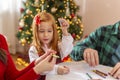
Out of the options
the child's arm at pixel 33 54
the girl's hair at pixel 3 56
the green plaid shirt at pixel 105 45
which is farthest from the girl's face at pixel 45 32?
the girl's hair at pixel 3 56

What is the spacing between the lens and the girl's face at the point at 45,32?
163 centimetres

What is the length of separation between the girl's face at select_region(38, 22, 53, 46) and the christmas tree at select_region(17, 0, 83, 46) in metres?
1.26

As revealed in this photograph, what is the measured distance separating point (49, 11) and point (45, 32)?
1.35 metres

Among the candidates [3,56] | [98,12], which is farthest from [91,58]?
[98,12]

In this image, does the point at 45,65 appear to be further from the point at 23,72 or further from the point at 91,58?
the point at 91,58

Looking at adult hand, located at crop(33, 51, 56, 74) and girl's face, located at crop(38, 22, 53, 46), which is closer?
adult hand, located at crop(33, 51, 56, 74)

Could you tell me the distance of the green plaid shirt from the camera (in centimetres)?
139

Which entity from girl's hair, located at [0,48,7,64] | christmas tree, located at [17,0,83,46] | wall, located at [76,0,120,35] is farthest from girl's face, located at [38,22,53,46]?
wall, located at [76,0,120,35]

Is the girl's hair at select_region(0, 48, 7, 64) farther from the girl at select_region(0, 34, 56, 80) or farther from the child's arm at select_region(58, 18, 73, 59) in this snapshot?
the child's arm at select_region(58, 18, 73, 59)

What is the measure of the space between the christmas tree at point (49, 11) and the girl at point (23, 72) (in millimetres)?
1797

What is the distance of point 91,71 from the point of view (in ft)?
3.83

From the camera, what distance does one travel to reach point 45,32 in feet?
5.35

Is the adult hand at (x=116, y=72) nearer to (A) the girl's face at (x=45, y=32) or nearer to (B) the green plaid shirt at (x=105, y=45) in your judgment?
(B) the green plaid shirt at (x=105, y=45)

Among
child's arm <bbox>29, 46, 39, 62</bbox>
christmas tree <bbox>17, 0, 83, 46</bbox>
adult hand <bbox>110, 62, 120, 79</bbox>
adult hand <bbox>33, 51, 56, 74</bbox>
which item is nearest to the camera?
adult hand <bbox>33, 51, 56, 74</bbox>
